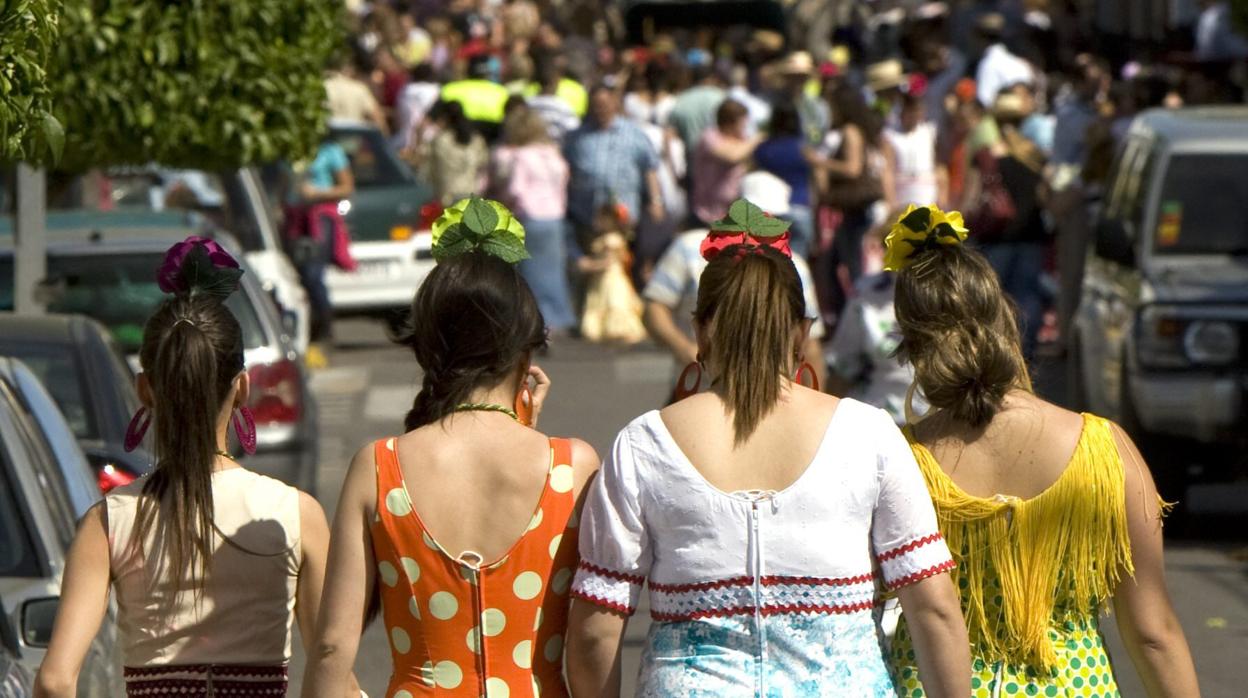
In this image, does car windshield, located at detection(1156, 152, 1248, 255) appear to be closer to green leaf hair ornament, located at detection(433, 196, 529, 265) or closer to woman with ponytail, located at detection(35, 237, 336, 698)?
green leaf hair ornament, located at detection(433, 196, 529, 265)

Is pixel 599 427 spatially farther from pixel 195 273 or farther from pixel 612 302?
pixel 195 273

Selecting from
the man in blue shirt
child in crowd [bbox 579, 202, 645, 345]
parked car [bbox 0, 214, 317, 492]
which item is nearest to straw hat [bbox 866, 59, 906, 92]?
the man in blue shirt

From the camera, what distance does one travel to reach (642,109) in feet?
76.2

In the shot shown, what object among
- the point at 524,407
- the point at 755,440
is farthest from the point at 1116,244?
the point at 755,440

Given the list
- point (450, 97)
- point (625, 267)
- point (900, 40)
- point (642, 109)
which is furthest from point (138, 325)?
point (900, 40)

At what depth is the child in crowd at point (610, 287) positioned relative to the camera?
18.7 metres

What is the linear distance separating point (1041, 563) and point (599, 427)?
10.2 meters

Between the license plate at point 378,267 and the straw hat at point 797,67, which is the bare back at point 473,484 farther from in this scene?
the straw hat at point 797,67

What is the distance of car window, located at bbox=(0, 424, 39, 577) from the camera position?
575cm

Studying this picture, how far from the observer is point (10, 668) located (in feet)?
15.8

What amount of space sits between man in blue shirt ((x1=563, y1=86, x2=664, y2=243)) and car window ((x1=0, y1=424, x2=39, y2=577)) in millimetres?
13362

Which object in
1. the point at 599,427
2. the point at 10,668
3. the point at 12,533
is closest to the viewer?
the point at 10,668

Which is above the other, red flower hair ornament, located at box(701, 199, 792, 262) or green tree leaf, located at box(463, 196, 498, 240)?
green tree leaf, located at box(463, 196, 498, 240)

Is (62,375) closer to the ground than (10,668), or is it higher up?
closer to the ground
